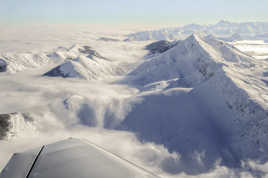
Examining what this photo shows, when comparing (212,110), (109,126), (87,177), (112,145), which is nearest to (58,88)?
(109,126)

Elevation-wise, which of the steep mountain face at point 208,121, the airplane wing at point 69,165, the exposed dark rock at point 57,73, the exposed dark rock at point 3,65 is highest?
the airplane wing at point 69,165

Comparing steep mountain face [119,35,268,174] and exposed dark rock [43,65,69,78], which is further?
exposed dark rock [43,65,69,78]

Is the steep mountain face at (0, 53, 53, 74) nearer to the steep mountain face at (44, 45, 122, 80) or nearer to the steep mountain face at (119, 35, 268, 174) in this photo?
the steep mountain face at (44, 45, 122, 80)

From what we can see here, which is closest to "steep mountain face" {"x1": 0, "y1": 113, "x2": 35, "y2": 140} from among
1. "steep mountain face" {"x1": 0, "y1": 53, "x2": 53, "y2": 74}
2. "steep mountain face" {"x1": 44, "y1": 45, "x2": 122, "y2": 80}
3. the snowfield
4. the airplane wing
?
the snowfield

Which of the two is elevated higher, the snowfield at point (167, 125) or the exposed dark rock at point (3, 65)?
the exposed dark rock at point (3, 65)

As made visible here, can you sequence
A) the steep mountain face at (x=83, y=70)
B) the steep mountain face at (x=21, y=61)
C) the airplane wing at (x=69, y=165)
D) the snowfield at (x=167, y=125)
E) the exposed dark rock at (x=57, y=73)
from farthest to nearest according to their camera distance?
the steep mountain face at (x=21, y=61), the exposed dark rock at (x=57, y=73), the steep mountain face at (x=83, y=70), the snowfield at (x=167, y=125), the airplane wing at (x=69, y=165)

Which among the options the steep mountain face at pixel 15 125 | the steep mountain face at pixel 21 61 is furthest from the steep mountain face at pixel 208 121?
the steep mountain face at pixel 21 61

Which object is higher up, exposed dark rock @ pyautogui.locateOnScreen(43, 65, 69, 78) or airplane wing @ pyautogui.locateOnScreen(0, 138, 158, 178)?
airplane wing @ pyautogui.locateOnScreen(0, 138, 158, 178)

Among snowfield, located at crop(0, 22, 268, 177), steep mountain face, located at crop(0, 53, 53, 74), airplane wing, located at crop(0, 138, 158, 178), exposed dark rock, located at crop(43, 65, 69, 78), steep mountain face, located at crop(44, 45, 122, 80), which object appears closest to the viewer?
airplane wing, located at crop(0, 138, 158, 178)

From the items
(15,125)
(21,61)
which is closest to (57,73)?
(21,61)

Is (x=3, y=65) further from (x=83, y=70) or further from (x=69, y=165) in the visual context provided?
(x=69, y=165)

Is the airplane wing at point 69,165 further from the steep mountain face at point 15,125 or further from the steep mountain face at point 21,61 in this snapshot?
the steep mountain face at point 21,61
